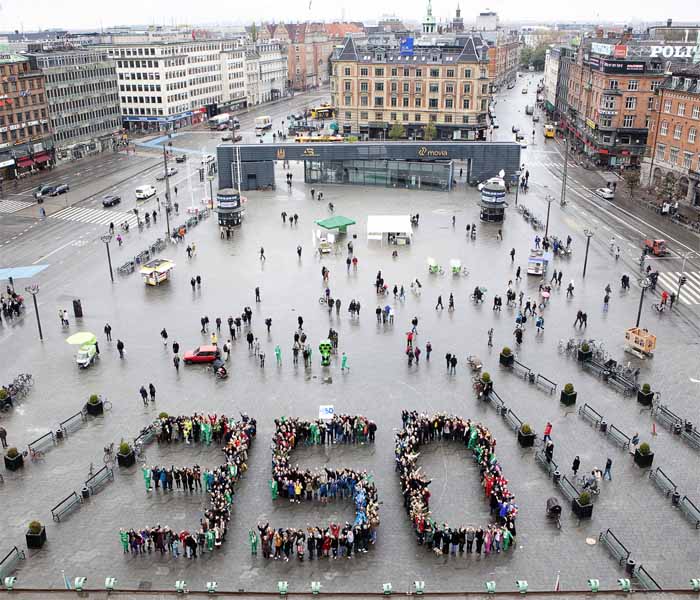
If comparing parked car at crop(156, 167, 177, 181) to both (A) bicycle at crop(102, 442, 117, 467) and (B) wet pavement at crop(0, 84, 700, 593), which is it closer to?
(B) wet pavement at crop(0, 84, 700, 593)

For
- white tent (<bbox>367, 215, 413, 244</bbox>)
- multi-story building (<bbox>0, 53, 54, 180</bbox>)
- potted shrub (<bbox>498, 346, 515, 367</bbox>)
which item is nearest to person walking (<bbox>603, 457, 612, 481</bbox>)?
potted shrub (<bbox>498, 346, 515, 367</bbox>)

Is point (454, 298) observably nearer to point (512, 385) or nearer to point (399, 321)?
point (399, 321)

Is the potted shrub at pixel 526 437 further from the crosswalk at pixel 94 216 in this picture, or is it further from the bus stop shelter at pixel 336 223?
the crosswalk at pixel 94 216

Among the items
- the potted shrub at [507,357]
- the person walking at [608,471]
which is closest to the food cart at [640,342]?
the potted shrub at [507,357]

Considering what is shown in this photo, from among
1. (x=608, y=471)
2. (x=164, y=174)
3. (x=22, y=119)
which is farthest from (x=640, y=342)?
(x=22, y=119)

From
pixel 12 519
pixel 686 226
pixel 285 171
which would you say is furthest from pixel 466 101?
pixel 12 519

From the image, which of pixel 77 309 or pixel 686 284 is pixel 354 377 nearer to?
pixel 77 309

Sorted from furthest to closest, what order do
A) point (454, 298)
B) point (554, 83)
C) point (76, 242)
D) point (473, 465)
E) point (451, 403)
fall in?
point (554, 83)
point (76, 242)
point (454, 298)
point (451, 403)
point (473, 465)
